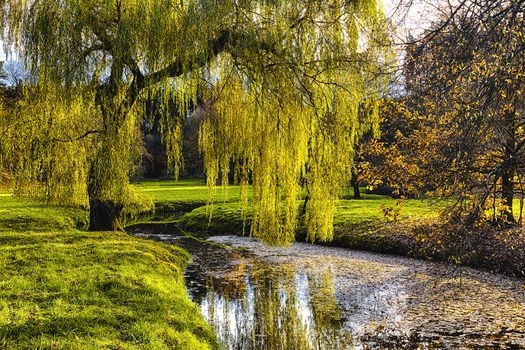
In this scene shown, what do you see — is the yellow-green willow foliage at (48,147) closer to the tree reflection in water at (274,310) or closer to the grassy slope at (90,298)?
the grassy slope at (90,298)

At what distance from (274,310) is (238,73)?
13.9 feet

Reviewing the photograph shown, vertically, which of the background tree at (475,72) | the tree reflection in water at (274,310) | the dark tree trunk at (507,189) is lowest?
the tree reflection in water at (274,310)

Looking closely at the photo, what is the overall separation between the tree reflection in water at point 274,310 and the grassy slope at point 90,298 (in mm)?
582

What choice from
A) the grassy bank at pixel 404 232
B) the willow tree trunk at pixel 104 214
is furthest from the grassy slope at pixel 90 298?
the grassy bank at pixel 404 232

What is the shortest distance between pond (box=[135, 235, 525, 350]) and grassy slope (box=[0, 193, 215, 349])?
2.68 ft

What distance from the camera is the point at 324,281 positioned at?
10398mm

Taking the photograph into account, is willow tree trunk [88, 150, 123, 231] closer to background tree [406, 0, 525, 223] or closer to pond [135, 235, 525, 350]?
pond [135, 235, 525, 350]

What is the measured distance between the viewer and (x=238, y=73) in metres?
7.98

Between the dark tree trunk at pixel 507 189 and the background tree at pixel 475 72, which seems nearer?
the background tree at pixel 475 72

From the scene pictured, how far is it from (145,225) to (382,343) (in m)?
16.3

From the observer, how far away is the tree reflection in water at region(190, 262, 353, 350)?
21.3 feet

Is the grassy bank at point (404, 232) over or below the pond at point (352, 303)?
over

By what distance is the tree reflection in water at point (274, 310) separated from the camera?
21.3 ft

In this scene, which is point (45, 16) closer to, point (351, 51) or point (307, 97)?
point (307, 97)
